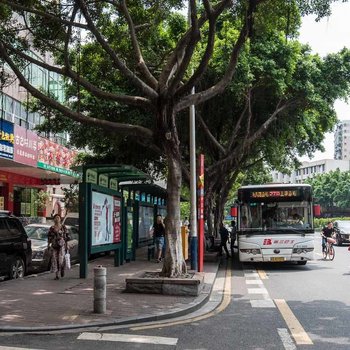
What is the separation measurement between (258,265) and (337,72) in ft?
27.4

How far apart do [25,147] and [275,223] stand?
1186cm

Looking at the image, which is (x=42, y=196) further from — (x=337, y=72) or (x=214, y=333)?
(x=214, y=333)

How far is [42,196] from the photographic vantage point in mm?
30609

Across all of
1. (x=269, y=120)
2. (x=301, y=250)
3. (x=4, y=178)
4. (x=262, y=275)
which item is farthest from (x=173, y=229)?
(x=4, y=178)

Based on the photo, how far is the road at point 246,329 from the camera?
22.2ft

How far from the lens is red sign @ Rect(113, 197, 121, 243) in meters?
Answer: 15.7

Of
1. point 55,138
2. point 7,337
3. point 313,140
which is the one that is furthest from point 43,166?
point 7,337

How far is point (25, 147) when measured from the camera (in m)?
22.8

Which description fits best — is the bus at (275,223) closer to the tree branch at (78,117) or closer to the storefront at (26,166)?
the tree branch at (78,117)

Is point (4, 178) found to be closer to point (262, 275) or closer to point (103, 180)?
point (103, 180)

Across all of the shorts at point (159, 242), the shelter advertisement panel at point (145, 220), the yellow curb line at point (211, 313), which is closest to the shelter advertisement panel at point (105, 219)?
the shorts at point (159, 242)

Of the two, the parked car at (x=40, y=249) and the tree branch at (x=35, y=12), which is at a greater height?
the tree branch at (x=35, y=12)

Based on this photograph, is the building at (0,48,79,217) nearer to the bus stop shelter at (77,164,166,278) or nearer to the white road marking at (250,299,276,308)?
the bus stop shelter at (77,164,166,278)

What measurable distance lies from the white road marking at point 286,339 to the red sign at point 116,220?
28.4 ft
